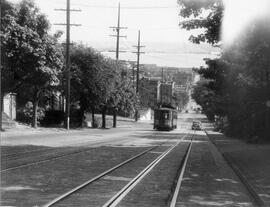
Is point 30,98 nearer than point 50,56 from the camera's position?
No

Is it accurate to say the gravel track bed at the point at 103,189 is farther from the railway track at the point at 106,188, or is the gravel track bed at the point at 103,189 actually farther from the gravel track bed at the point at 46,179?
the gravel track bed at the point at 46,179

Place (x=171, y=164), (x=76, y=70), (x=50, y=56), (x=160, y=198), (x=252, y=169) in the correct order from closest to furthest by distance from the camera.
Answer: (x=160, y=198) → (x=252, y=169) → (x=171, y=164) → (x=50, y=56) → (x=76, y=70)

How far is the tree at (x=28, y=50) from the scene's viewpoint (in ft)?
126

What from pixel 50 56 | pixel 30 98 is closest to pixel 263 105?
pixel 50 56

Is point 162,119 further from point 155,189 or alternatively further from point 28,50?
point 155,189

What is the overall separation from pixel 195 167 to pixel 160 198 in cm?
845

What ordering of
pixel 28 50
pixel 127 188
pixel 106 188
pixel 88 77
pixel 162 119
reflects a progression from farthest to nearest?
1. pixel 162 119
2. pixel 88 77
3. pixel 28 50
4. pixel 127 188
5. pixel 106 188

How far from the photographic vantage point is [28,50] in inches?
1545

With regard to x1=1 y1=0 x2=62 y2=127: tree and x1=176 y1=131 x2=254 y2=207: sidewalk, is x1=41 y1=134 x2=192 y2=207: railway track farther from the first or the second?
x1=1 y1=0 x2=62 y2=127: tree

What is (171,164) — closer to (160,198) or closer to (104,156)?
(104,156)

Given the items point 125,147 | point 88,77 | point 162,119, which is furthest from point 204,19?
point 162,119

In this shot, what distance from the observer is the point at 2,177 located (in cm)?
1423

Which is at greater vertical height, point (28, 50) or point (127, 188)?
point (28, 50)

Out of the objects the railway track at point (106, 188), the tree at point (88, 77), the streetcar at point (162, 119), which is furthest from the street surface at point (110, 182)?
the streetcar at point (162, 119)
